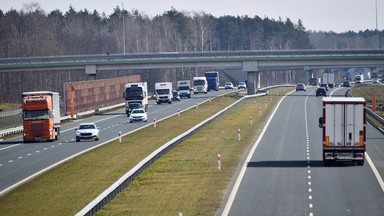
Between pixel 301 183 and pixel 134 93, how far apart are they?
50.8 metres

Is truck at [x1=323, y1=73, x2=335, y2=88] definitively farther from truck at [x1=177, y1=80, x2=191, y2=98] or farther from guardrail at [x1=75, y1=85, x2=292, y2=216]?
guardrail at [x1=75, y1=85, x2=292, y2=216]

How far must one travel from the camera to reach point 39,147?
5219 cm

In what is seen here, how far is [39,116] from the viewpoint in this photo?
53.8 metres

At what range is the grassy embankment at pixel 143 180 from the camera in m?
27.5

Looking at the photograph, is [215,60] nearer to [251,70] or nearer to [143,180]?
[251,70]

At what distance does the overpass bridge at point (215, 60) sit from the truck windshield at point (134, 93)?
116ft

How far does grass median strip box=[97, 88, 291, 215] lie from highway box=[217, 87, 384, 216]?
827 mm

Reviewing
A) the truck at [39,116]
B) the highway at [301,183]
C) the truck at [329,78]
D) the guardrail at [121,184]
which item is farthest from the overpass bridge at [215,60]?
the guardrail at [121,184]

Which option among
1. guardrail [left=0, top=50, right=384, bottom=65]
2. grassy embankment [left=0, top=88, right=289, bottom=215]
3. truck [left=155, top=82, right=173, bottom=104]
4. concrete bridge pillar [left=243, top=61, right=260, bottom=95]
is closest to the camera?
grassy embankment [left=0, top=88, right=289, bottom=215]

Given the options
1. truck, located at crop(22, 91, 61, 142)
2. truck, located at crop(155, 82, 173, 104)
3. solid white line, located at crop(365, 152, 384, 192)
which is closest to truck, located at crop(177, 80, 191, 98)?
truck, located at crop(155, 82, 173, 104)

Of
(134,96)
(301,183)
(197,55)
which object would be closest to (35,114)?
(301,183)

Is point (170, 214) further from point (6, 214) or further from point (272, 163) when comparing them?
point (272, 163)

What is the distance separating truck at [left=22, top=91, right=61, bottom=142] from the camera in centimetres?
5375

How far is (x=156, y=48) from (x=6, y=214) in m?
165
